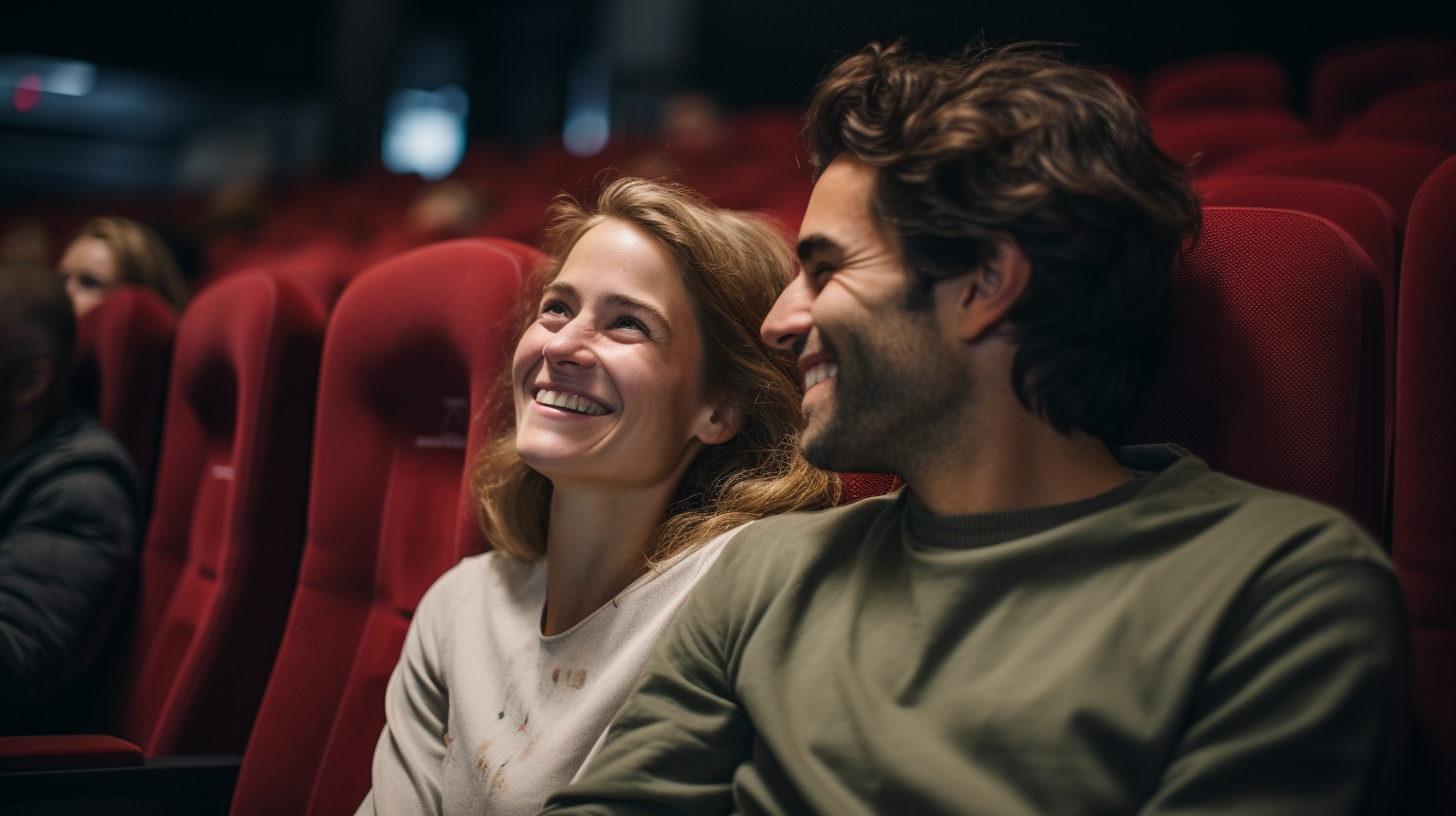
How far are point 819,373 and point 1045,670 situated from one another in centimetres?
23

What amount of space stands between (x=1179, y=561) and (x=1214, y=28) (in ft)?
12.6

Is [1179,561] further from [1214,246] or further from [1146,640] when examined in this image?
[1214,246]

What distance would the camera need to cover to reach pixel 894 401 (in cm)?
62

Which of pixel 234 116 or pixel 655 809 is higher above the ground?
pixel 234 116

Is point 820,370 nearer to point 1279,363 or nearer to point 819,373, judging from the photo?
point 819,373

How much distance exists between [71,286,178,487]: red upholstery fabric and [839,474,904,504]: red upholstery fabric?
95 centimetres

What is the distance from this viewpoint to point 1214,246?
2.11 feet

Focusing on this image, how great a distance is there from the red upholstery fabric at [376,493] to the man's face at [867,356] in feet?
1.25

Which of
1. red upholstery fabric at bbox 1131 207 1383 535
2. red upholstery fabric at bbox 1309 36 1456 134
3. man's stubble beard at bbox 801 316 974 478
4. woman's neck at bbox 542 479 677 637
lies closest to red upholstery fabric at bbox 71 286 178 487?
woman's neck at bbox 542 479 677 637

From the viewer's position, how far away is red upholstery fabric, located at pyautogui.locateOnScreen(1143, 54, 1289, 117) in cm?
252

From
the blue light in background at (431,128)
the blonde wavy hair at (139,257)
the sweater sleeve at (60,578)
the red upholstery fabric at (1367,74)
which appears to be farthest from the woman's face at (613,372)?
the blue light in background at (431,128)

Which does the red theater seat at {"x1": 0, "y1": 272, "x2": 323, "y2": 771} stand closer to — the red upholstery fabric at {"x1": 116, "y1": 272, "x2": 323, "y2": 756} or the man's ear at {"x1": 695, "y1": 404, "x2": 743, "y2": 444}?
the red upholstery fabric at {"x1": 116, "y1": 272, "x2": 323, "y2": 756}

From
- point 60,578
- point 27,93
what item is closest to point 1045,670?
point 60,578

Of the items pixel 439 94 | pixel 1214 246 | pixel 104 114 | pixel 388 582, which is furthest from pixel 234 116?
pixel 1214 246
